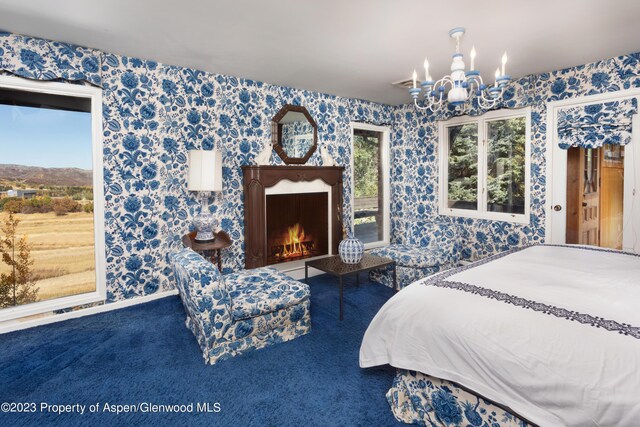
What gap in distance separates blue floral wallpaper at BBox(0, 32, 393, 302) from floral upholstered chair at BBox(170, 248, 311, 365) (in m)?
0.93

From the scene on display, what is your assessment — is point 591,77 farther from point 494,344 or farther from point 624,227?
point 494,344

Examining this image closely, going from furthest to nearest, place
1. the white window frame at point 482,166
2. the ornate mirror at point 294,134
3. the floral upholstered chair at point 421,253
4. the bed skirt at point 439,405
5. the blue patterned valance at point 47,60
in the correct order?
the ornate mirror at point 294,134 < the white window frame at point 482,166 < the floral upholstered chair at point 421,253 < the blue patterned valance at point 47,60 < the bed skirt at point 439,405

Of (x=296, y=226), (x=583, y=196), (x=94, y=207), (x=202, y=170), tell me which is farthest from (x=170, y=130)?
(x=583, y=196)

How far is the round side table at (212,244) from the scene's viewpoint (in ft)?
10.9

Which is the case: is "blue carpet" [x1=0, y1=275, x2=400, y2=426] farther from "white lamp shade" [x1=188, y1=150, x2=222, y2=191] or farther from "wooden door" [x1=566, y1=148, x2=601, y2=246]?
"wooden door" [x1=566, y1=148, x2=601, y2=246]

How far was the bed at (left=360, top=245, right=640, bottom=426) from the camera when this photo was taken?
4.19 ft

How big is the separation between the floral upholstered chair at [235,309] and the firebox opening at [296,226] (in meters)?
1.38

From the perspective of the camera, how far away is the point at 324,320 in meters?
3.15

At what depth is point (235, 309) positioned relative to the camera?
2.46m

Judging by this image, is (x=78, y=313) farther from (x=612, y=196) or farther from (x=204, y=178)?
(x=612, y=196)

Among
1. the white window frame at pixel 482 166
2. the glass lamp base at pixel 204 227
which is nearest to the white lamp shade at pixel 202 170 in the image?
the glass lamp base at pixel 204 227

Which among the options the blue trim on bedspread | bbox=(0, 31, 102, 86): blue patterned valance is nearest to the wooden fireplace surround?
bbox=(0, 31, 102, 86): blue patterned valance

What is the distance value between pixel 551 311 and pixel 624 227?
2.80 metres

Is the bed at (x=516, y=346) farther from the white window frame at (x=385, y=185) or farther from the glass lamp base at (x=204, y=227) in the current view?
the white window frame at (x=385, y=185)
